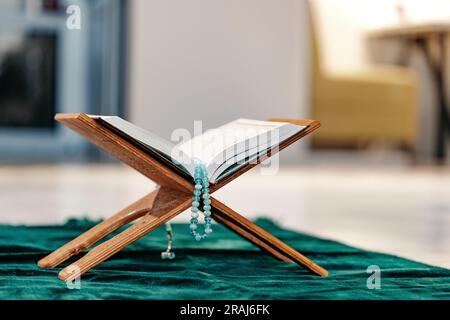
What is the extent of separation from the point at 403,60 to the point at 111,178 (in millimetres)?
3498

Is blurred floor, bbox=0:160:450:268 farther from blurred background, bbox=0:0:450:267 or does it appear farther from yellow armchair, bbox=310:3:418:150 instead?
yellow armchair, bbox=310:3:418:150

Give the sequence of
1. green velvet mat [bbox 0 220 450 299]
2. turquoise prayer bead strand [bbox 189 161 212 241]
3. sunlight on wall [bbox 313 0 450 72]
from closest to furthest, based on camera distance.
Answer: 1. green velvet mat [bbox 0 220 450 299]
2. turquoise prayer bead strand [bbox 189 161 212 241]
3. sunlight on wall [bbox 313 0 450 72]

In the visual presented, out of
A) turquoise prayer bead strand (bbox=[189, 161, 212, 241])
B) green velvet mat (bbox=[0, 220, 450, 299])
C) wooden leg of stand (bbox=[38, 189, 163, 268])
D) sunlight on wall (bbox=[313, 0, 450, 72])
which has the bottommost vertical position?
green velvet mat (bbox=[0, 220, 450, 299])

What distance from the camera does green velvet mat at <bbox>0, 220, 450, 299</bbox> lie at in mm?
1245

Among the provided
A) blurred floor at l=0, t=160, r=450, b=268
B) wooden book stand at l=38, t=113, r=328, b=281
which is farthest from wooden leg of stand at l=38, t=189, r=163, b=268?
blurred floor at l=0, t=160, r=450, b=268

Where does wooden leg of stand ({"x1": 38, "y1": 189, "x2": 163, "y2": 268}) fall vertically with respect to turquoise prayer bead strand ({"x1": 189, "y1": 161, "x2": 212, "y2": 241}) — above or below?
below

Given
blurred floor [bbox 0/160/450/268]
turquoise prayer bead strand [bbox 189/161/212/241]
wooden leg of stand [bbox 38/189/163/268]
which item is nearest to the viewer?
turquoise prayer bead strand [bbox 189/161/212/241]

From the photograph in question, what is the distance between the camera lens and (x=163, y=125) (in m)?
5.43

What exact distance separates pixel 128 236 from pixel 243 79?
14.4 ft

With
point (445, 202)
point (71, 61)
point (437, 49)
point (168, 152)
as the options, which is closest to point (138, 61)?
point (71, 61)

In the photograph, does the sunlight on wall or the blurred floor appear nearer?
the blurred floor

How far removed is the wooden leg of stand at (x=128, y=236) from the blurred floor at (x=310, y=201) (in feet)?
1.98

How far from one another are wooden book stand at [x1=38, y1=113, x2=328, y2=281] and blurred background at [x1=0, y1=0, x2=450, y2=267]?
7.32ft
